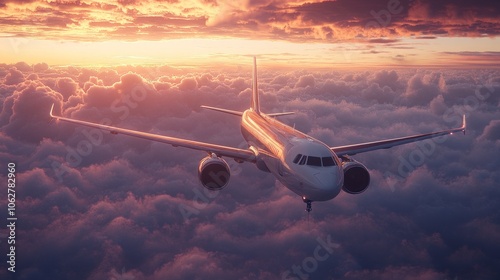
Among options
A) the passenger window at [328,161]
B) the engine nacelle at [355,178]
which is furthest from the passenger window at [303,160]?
the engine nacelle at [355,178]

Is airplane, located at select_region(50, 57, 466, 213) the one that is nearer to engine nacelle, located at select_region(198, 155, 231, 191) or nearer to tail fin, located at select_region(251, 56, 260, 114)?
engine nacelle, located at select_region(198, 155, 231, 191)

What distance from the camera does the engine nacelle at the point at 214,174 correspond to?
30562 mm

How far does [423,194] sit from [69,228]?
484 feet

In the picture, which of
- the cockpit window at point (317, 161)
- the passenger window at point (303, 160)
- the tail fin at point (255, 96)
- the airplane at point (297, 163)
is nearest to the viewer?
the airplane at point (297, 163)

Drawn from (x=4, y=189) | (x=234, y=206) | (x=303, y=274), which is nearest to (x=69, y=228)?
(x=4, y=189)

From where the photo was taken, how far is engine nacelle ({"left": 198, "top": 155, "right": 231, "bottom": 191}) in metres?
30.6

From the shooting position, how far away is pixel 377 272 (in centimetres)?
12388

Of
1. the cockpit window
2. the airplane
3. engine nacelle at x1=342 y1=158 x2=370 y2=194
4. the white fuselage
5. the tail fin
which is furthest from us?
the tail fin

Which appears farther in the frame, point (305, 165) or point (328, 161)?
point (305, 165)

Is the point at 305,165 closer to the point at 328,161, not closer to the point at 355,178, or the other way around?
the point at 328,161

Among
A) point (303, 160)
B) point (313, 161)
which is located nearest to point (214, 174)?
point (303, 160)

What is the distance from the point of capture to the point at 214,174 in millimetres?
30719

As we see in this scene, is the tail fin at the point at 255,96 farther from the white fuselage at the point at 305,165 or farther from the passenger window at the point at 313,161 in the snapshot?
the passenger window at the point at 313,161

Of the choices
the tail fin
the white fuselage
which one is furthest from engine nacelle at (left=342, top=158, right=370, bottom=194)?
the tail fin
